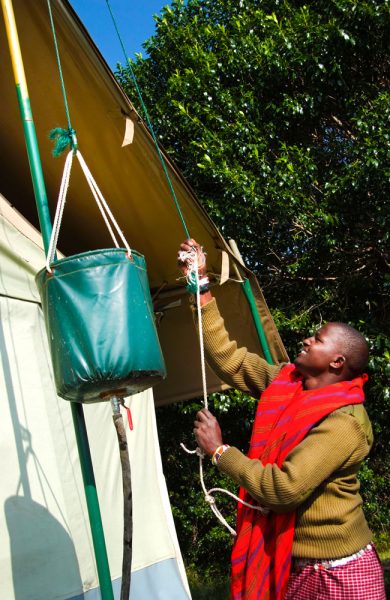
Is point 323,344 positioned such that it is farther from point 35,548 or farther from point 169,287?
point 169,287

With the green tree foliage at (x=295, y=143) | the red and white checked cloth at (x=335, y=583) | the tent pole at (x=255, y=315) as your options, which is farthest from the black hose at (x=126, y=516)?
the green tree foliage at (x=295, y=143)

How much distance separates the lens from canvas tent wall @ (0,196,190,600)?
2410mm

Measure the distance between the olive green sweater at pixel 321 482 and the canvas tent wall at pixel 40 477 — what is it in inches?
33.3

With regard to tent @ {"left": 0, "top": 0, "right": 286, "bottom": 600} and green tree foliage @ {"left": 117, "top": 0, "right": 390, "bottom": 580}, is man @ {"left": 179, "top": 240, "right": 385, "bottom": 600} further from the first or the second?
green tree foliage @ {"left": 117, "top": 0, "right": 390, "bottom": 580}

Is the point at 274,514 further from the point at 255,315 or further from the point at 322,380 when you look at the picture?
the point at 255,315

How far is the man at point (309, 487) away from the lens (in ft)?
6.37

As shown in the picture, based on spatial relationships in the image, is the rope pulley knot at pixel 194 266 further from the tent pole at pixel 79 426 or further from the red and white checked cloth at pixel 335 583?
the red and white checked cloth at pixel 335 583

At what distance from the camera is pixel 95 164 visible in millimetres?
3254

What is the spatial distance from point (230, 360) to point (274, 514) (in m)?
0.60

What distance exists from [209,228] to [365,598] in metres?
1.91

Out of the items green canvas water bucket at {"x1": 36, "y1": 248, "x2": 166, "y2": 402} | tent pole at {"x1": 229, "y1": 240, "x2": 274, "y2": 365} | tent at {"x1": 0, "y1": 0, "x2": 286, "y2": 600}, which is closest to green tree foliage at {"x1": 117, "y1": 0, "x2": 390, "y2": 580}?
tent pole at {"x1": 229, "y1": 240, "x2": 274, "y2": 365}

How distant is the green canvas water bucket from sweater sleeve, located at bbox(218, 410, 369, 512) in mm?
383

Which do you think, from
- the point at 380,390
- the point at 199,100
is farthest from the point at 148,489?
the point at 199,100

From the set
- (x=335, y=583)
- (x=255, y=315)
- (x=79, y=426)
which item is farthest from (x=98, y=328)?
(x=255, y=315)
